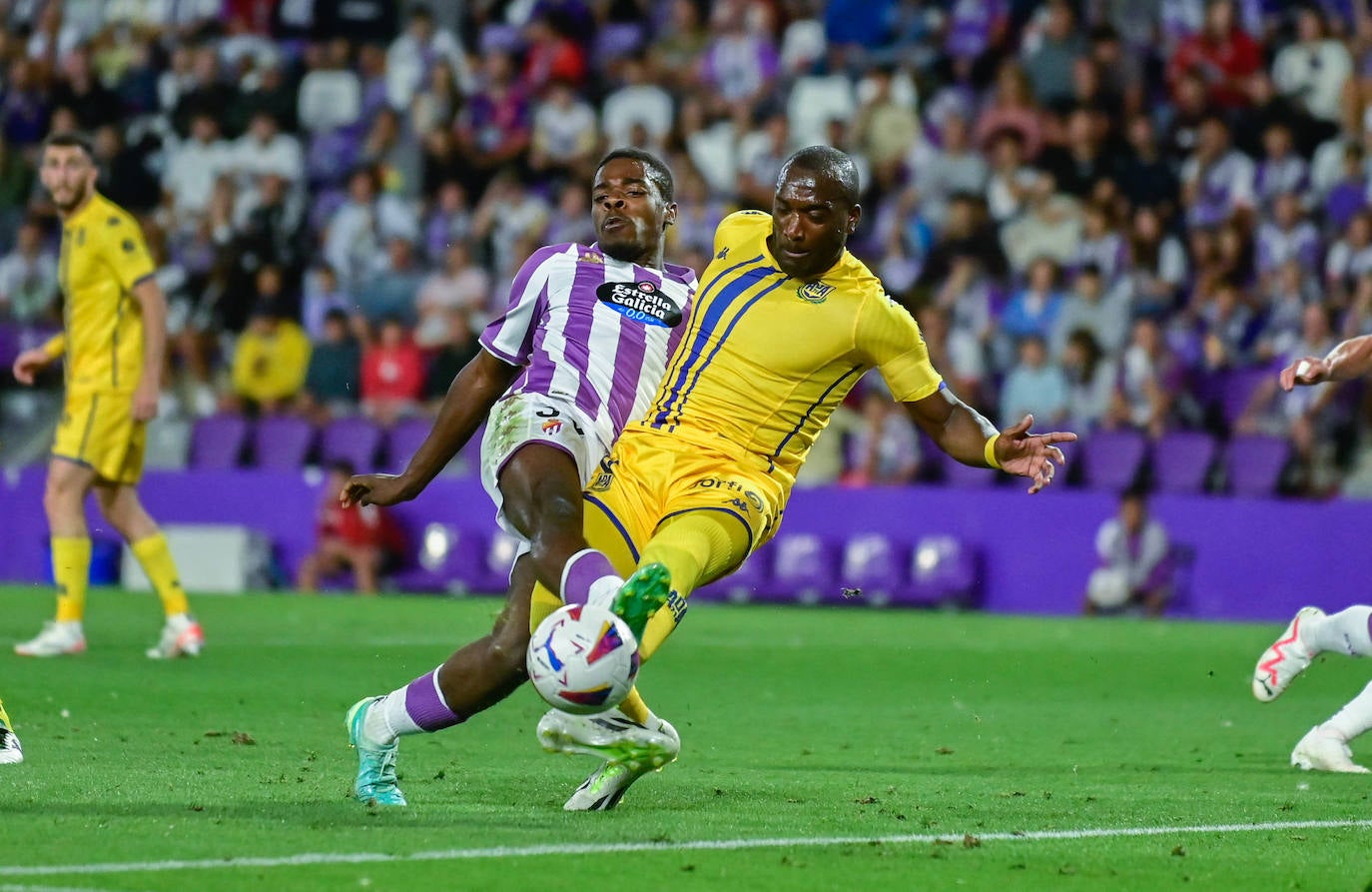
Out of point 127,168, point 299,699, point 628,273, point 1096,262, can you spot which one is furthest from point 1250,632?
point 127,168

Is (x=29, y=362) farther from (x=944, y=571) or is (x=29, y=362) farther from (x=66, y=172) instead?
(x=944, y=571)

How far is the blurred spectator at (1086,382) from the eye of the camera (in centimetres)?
1691

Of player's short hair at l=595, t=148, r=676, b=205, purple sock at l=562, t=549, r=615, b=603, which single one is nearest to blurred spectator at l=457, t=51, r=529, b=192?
player's short hair at l=595, t=148, r=676, b=205

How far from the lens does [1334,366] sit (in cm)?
705

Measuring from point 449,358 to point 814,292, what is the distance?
12.3 m

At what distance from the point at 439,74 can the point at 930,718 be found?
13003 millimetres

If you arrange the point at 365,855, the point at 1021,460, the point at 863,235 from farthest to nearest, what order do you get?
the point at 863,235 → the point at 1021,460 → the point at 365,855

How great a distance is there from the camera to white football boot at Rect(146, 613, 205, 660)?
11.4 m

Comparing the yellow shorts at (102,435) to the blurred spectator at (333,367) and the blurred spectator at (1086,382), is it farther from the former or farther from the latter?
the blurred spectator at (1086,382)

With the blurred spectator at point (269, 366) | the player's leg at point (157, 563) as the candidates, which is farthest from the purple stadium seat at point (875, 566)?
the player's leg at point (157, 563)

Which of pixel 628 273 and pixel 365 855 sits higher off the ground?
pixel 628 273

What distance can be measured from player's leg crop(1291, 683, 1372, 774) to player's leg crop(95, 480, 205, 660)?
6160mm

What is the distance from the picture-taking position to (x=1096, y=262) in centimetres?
1755

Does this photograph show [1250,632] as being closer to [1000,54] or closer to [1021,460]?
[1000,54]
